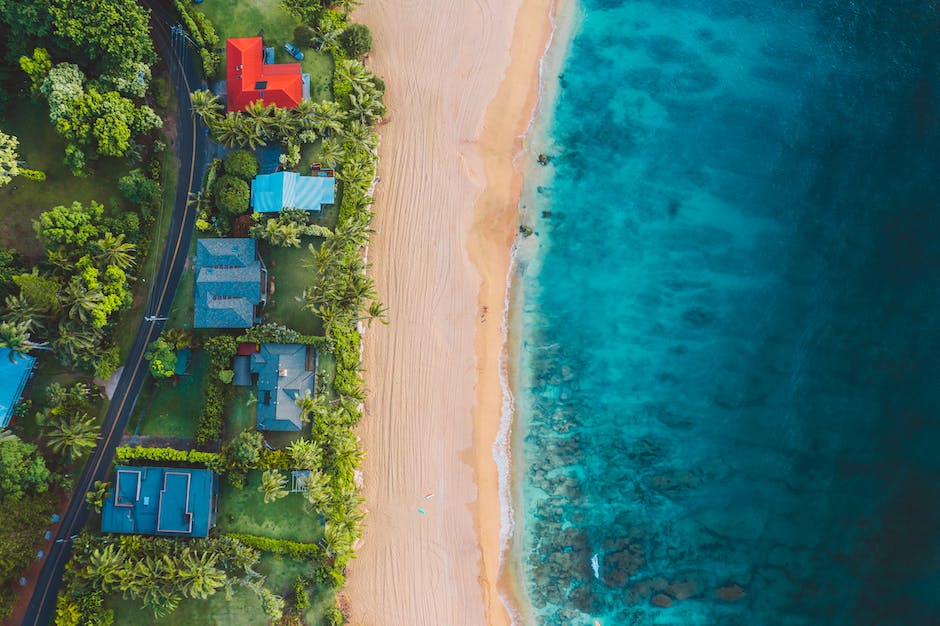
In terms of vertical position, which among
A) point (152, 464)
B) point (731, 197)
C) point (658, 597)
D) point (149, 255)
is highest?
point (731, 197)

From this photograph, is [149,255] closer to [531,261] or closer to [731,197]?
[531,261]

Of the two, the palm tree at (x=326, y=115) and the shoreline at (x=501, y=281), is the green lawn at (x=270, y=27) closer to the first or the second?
the palm tree at (x=326, y=115)

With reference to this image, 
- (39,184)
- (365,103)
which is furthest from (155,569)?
(365,103)

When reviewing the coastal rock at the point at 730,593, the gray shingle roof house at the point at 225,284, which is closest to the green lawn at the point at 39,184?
the gray shingle roof house at the point at 225,284

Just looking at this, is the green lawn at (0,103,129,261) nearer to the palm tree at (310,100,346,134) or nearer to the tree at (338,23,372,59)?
the palm tree at (310,100,346,134)

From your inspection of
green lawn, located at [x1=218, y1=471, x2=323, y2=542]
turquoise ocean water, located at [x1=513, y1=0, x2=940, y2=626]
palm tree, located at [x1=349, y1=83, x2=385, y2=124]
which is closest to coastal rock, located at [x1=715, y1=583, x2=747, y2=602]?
turquoise ocean water, located at [x1=513, y1=0, x2=940, y2=626]

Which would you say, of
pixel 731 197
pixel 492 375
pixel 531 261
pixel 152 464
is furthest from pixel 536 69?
pixel 152 464

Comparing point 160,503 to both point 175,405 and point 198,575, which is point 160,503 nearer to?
point 198,575
